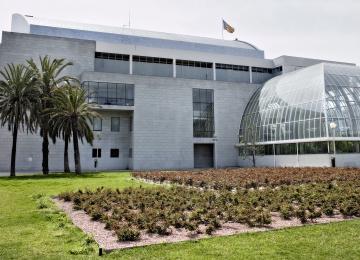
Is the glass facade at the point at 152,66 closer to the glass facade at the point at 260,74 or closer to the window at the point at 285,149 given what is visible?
the glass facade at the point at 260,74

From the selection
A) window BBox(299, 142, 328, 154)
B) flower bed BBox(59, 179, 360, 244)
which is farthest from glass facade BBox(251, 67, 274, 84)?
flower bed BBox(59, 179, 360, 244)

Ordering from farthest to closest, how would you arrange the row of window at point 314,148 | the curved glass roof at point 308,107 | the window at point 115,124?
the window at point 115,124 → the curved glass roof at point 308,107 → the row of window at point 314,148

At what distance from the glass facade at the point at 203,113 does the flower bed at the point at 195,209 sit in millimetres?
40151

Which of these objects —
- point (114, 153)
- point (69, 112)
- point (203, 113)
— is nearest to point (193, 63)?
point (203, 113)

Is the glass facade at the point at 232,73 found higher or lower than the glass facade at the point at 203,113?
higher

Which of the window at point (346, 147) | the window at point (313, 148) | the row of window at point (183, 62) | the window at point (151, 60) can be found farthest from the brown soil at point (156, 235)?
the window at point (151, 60)

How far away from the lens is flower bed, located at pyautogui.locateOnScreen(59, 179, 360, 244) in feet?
37.7

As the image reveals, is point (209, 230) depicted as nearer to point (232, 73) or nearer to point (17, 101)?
point (17, 101)

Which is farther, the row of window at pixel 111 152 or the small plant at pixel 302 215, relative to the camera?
the row of window at pixel 111 152

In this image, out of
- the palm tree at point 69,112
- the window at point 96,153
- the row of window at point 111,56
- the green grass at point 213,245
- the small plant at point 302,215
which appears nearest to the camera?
the green grass at point 213,245

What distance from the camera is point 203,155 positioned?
6116cm

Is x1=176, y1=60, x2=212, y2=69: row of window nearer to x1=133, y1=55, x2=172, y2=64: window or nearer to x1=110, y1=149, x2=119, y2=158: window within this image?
x1=133, y1=55, x2=172, y2=64: window

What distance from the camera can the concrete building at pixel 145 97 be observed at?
5391 cm

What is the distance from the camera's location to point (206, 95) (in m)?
60.8
